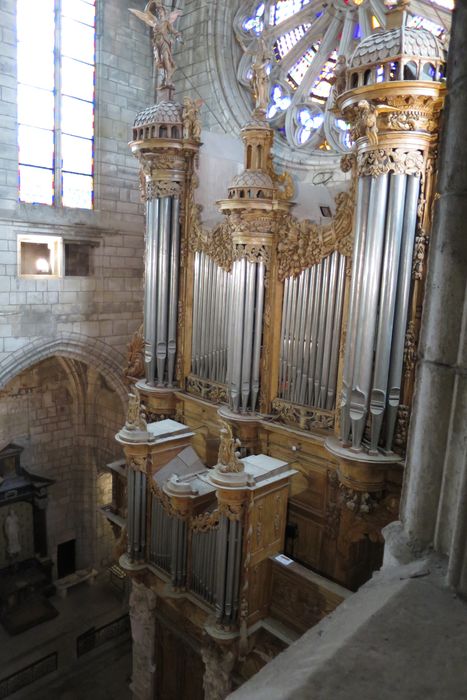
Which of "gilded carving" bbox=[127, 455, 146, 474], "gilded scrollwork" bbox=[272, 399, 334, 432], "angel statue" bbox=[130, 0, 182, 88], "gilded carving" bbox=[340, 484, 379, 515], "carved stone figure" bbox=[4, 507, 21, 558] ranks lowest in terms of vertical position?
"carved stone figure" bbox=[4, 507, 21, 558]

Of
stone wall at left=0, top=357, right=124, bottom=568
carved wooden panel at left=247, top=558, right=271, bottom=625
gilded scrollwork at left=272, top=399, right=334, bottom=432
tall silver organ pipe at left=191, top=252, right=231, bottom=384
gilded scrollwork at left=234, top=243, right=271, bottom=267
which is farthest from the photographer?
stone wall at left=0, top=357, right=124, bottom=568

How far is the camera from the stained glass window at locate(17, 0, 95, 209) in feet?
28.9

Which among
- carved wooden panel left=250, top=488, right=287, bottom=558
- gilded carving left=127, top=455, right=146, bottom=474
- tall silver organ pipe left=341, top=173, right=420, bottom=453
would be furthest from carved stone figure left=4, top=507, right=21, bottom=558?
tall silver organ pipe left=341, top=173, right=420, bottom=453

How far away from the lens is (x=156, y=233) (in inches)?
289

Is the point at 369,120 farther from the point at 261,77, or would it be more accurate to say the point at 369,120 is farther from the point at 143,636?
the point at 143,636

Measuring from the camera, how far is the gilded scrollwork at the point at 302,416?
18.4 feet

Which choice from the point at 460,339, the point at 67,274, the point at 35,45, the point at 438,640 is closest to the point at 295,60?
the point at 35,45

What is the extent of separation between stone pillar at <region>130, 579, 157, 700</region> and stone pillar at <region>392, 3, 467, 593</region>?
19.2 ft

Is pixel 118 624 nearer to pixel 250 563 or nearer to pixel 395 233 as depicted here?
pixel 250 563

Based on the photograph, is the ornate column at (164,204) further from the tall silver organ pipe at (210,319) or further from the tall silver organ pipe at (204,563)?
the tall silver organ pipe at (204,563)

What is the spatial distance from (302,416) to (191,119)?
163 inches

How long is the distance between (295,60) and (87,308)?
225 inches

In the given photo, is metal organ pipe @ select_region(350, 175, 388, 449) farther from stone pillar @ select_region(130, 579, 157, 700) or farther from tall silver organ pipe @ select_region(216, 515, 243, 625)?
stone pillar @ select_region(130, 579, 157, 700)

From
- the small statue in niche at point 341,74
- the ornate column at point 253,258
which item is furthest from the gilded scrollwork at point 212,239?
the small statue in niche at point 341,74
